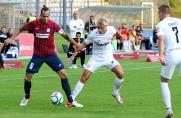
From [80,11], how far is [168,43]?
39.9 metres

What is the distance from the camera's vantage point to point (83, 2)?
190 ft

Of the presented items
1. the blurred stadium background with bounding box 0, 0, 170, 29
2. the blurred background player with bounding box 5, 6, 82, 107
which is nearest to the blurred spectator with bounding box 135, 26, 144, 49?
the blurred stadium background with bounding box 0, 0, 170, 29

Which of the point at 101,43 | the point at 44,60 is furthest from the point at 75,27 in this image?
the point at 44,60

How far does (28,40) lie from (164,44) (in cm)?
2358

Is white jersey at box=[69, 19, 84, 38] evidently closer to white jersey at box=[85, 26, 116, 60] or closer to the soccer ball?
white jersey at box=[85, 26, 116, 60]

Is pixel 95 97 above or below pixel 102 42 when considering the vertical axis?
below

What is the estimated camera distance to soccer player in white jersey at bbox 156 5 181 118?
502 inches

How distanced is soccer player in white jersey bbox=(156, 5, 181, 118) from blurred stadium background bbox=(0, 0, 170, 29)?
29277 mm

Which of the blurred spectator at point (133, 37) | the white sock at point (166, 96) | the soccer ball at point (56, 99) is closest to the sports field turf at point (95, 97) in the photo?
the soccer ball at point (56, 99)

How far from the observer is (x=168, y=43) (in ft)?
42.4

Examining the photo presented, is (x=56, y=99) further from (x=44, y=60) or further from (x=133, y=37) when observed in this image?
(x=133, y=37)

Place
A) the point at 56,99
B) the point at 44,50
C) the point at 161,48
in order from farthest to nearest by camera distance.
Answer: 1. the point at 56,99
2. the point at 44,50
3. the point at 161,48

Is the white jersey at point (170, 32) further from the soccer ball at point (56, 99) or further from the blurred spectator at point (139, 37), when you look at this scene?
the blurred spectator at point (139, 37)

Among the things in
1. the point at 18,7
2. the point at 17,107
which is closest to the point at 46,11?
the point at 17,107
